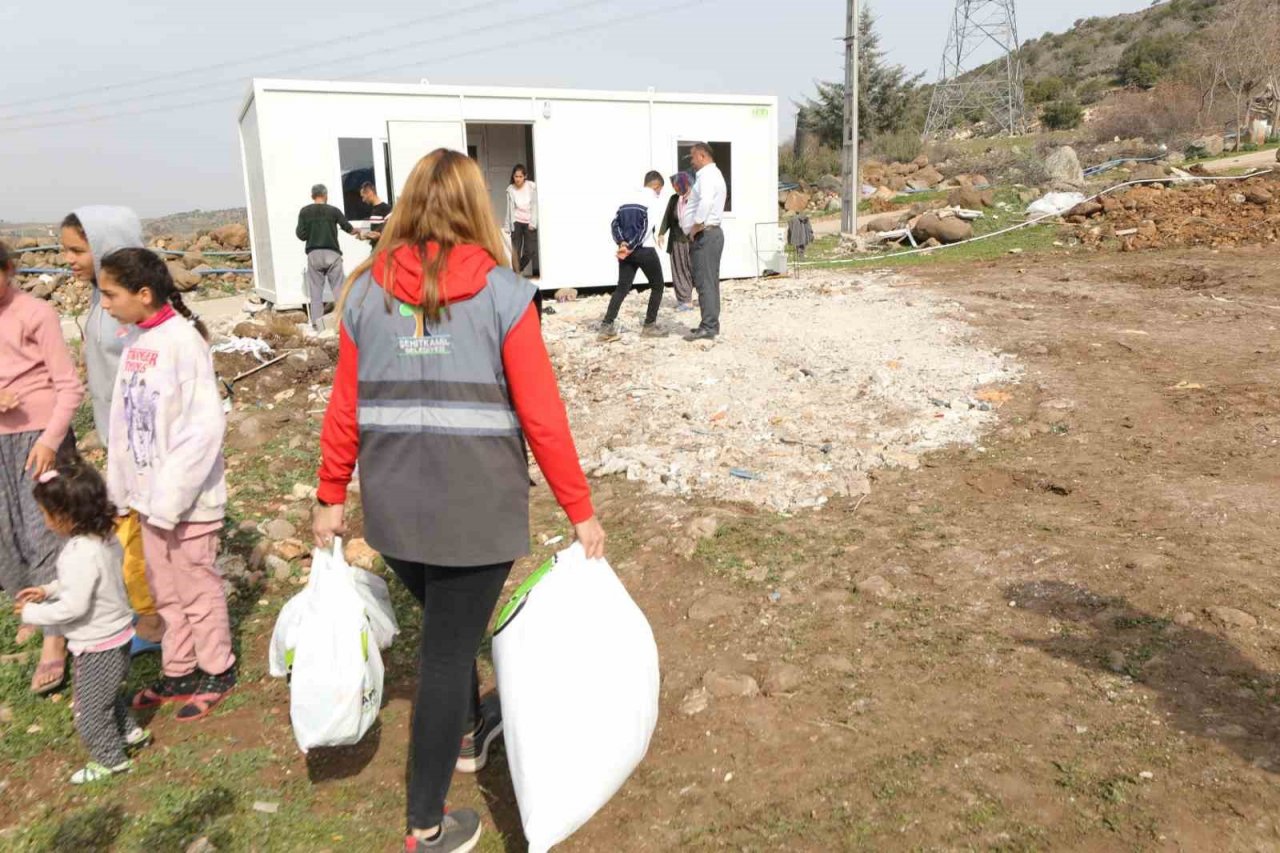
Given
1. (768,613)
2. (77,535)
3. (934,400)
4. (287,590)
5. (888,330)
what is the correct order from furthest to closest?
(888,330)
(934,400)
(287,590)
(768,613)
(77,535)

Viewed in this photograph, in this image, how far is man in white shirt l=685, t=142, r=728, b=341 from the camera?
26.0 feet

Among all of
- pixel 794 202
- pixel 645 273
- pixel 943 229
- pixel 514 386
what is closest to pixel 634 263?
pixel 645 273

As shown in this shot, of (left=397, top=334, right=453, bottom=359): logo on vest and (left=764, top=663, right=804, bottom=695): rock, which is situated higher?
(left=397, top=334, right=453, bottom=359): logo on vest

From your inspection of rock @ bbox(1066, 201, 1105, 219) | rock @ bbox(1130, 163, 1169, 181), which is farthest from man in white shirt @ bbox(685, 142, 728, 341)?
rock @ bbox(1130, 163, 1169, 181)

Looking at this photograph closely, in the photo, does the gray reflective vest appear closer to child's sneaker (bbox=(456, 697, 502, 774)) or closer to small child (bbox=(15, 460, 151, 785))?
child's sneaker (bbox=(456, 697, 502, 774))

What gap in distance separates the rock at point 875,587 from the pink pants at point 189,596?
8.26 ft

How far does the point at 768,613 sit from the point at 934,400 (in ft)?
10.2

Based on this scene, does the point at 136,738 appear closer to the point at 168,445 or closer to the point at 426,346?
the point at 168,445

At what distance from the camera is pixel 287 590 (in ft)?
14.4

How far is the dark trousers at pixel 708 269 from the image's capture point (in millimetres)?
8031

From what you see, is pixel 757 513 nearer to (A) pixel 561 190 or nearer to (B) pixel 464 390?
(B) pixel 464 390

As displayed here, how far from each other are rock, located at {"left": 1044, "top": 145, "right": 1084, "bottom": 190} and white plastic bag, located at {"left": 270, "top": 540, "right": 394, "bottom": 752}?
2000cm

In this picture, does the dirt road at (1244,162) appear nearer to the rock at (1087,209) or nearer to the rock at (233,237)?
the rock at (1087,209)

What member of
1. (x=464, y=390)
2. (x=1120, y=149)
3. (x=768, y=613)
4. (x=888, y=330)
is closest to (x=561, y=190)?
(x=888, y=330)
